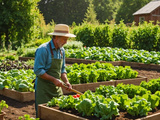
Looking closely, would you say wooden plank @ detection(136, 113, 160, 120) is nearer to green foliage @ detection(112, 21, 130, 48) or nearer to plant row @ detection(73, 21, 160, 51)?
plant row @ detection(73, 21, 160, 51)

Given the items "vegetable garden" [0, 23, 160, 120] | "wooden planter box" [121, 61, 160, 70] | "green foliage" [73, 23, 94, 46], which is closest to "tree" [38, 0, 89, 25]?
"green foliage" [73, 23, 94, 46]

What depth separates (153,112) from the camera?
502cm

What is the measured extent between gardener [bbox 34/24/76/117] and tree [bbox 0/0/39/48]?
1472cm

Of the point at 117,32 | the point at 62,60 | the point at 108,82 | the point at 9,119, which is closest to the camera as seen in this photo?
the point at 62,60

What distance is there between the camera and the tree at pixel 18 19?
760 inches

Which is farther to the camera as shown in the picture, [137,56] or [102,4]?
[102,4]

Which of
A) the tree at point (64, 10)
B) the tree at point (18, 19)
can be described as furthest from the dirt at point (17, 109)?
the tree at point (64, 10)

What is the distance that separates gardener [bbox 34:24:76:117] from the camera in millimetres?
4684

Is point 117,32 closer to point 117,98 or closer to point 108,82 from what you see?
point 108,82

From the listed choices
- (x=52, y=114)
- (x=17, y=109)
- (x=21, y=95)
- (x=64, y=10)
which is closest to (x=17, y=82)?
(x=21, y=95)

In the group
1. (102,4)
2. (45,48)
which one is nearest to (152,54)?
(45,48)

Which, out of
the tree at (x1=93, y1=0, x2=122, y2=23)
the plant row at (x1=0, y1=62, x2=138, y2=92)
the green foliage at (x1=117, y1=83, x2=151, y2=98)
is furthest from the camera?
the tree at (x1=93, y1=0, x2=122, y2=23)

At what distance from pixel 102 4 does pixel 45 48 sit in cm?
6632

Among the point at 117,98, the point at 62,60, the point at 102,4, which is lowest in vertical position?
the point at 117,98
